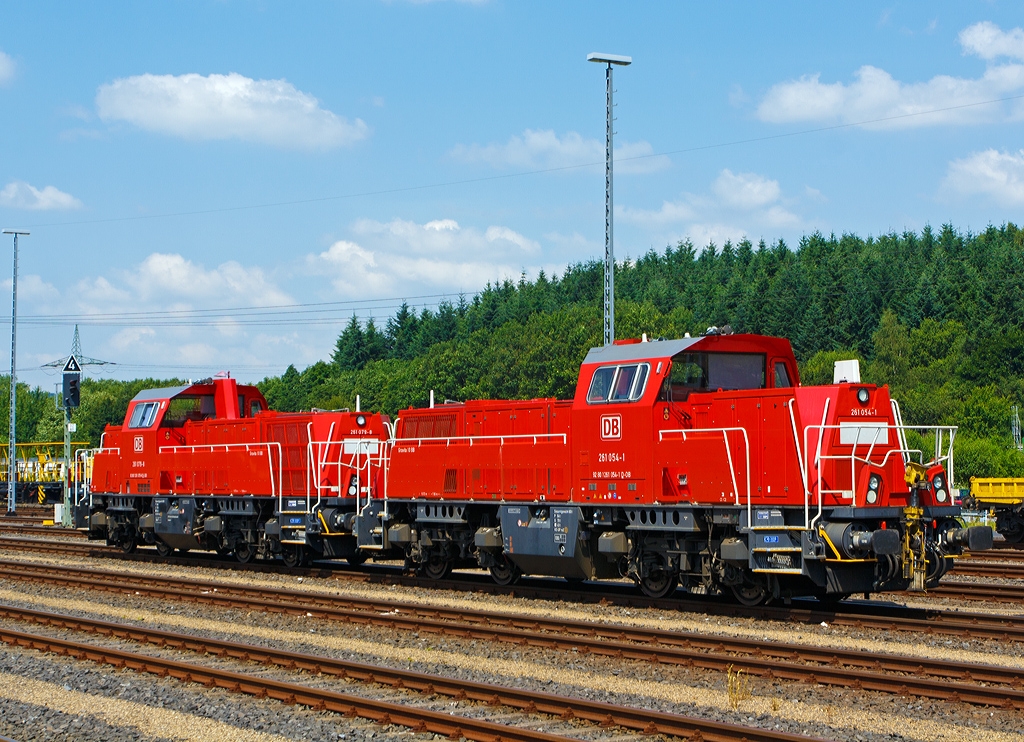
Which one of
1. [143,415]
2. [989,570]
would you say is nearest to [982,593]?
[989,570]

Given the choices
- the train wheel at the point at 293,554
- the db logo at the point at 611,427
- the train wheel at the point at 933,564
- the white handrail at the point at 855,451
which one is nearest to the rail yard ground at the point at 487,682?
the train wheel at the point at 933,564

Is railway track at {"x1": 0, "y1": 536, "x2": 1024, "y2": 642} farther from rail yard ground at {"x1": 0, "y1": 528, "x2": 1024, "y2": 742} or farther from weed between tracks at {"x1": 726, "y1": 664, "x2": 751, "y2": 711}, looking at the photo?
weed between tracks at {"x1": 726, "y1": 664, "x2": 751, "y2": 711}

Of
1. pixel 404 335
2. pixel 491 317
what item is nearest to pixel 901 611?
pixel 491 317

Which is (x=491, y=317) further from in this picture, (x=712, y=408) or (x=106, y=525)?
(x=712, y=408)

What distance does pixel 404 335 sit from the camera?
14725 cm

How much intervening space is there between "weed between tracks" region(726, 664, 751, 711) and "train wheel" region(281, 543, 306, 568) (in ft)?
46.4

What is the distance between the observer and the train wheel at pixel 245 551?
25453 mm

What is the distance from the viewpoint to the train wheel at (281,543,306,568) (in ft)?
79.2

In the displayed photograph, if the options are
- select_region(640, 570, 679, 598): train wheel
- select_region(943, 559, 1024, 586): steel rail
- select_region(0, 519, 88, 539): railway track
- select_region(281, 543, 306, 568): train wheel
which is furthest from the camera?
select_region(0, 519, 88, 539): railway track

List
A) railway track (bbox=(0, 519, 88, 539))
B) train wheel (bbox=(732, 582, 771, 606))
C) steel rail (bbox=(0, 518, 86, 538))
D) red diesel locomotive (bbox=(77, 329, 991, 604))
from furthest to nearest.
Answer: steel rail (bbox=(0, 518, 86, 538)) → railway track (bbox=(0, 519, 88, 539)) → train wheel (bbox=(732, 582, 771, 606)) → red diesel locomotive (bbox=(77, 329, 991, 604))

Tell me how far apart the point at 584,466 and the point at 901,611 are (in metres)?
4.98

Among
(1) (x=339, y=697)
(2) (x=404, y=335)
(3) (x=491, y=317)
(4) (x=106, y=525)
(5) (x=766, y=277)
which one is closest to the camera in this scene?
(1) (x=339, y=697)

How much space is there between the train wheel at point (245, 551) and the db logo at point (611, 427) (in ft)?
36.8

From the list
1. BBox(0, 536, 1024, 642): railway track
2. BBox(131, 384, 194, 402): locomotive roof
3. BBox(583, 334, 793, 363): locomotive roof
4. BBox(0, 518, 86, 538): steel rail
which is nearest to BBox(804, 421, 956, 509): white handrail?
BBox(0, 536, 1024, 642): railway track
